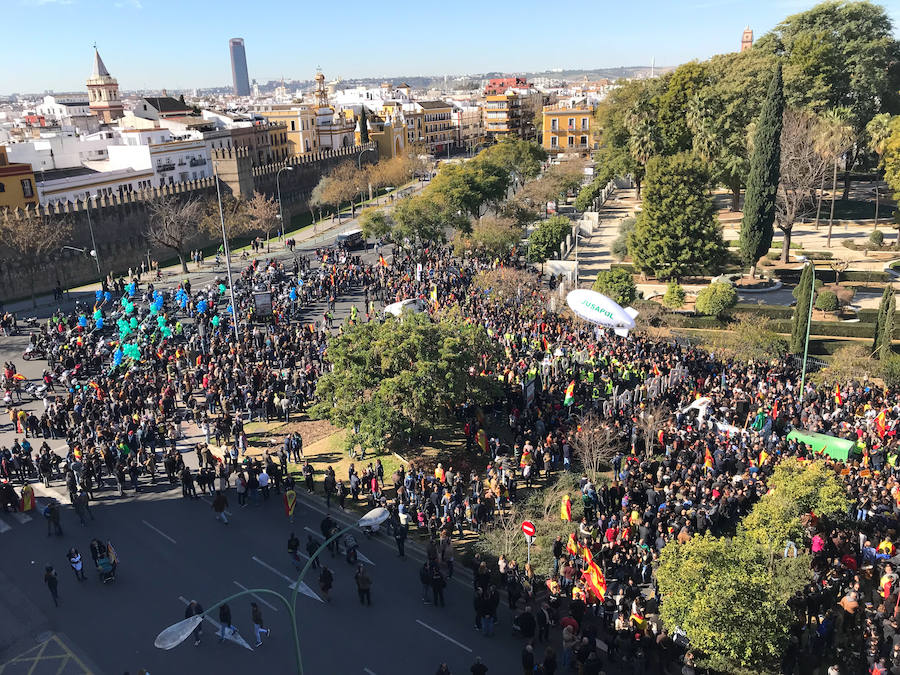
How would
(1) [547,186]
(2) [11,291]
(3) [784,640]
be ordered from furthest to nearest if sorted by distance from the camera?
1. (1) [547,186]
2. (2) [11,291]
3. (3) [784,640]

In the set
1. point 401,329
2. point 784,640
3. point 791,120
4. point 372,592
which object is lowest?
point 372,592

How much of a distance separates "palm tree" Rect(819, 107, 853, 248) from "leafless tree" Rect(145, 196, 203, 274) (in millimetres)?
45052

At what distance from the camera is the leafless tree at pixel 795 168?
44.3m

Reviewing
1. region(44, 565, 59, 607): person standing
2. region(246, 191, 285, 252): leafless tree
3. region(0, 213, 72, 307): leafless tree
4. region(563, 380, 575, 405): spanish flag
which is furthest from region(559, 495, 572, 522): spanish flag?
region(246, 191, 285, 252): leafless tree

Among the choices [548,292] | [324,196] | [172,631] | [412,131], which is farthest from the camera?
[412,131]

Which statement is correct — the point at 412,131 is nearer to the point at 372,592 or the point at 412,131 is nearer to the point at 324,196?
the point at 324,196

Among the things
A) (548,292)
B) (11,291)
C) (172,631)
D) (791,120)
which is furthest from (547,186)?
(172,631)

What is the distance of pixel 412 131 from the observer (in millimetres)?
123938

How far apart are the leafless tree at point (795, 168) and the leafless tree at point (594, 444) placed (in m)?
28.6

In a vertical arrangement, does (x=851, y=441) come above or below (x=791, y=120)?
below

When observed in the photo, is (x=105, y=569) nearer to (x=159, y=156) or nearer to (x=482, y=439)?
(x=482, y=439)

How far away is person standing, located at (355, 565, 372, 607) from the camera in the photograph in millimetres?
16078

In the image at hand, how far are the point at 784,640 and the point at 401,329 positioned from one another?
13.3 metres

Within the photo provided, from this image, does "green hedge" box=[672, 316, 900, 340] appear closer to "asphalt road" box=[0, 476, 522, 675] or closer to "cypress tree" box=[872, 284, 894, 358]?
"cypress tree" box=[872, 284, 894, 358]
